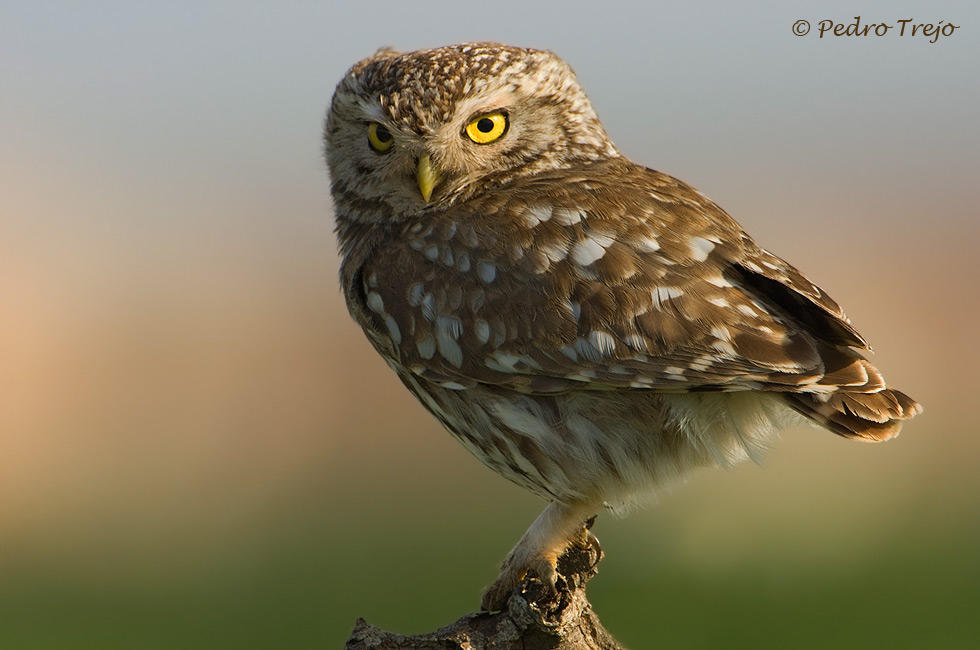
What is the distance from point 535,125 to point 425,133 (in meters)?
0.53

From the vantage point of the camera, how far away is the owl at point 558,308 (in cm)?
300

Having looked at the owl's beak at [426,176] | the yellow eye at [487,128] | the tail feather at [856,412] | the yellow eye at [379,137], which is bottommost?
the tail feather at [856,412]

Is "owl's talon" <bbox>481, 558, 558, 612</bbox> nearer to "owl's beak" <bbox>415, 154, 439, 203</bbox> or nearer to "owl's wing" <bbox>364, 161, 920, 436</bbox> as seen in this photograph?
"owl's wing" <bbox>364, 161, 920, 436</bbox>

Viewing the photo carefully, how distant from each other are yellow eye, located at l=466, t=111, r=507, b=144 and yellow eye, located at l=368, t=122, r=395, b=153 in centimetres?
30

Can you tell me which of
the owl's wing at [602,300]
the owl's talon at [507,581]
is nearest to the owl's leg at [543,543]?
the owl's talon at [507,581]

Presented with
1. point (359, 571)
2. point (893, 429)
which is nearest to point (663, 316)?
point (893, 429)

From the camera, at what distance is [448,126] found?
369cm

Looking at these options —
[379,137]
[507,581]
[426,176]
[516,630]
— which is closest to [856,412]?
[516,630]

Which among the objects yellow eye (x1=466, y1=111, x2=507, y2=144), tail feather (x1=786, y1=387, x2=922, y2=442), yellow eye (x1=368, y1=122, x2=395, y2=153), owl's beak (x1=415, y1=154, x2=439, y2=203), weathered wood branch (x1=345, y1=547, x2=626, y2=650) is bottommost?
weathered wood branch (x1=345, y1=547, x2=626, y2=650)

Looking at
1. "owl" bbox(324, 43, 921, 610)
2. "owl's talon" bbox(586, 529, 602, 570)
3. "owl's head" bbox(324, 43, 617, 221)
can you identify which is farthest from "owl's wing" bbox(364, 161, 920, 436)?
"owl's talon" bbox(586, 529, 602, 570)

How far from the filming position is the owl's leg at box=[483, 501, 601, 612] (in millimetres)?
3553

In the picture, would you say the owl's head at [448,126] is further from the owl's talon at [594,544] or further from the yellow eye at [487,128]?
the owl's talon at [594,544]

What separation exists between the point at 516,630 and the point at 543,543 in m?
0.63

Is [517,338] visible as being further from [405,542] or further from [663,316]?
[405,542]
